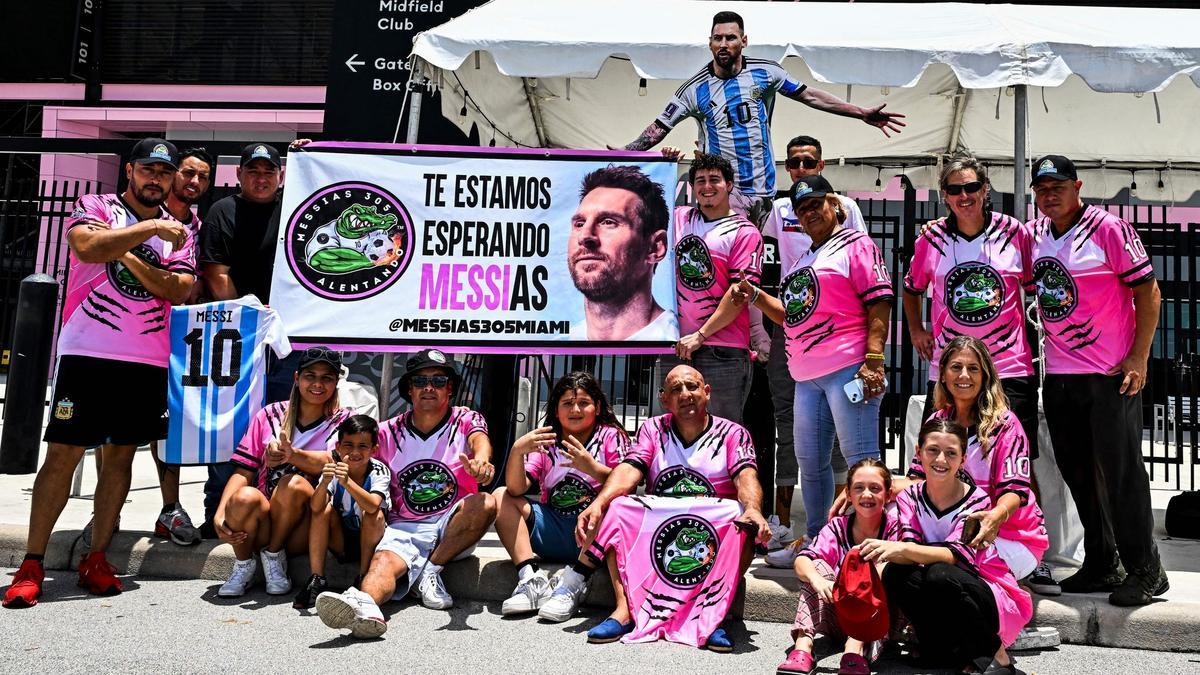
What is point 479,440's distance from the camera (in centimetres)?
456

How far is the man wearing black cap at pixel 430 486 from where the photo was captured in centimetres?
433

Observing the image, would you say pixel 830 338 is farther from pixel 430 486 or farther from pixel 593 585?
pixel 430 486

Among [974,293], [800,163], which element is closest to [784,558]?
[974,293]

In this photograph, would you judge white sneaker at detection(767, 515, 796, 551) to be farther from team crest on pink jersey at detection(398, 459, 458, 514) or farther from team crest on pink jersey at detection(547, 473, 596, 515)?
team crest on pink jersey at detection(398, 459, 458, 514)

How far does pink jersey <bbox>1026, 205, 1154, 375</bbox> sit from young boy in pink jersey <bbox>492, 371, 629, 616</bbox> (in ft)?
6.76

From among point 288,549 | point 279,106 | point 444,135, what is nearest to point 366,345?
point 288,549

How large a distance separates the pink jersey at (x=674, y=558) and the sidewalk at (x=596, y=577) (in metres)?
0.30

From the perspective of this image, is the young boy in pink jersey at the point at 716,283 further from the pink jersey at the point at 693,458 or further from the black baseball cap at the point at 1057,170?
the black baseball cap at the point at 1057,170

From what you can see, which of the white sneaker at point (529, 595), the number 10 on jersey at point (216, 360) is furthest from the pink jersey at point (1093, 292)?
the number 10 on jersey at point (216, 360)

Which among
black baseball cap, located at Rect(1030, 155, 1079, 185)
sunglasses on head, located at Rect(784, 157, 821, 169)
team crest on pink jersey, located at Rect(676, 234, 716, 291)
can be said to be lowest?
team crest on pink jersey, located at Rect(676, 234, 716, 291)

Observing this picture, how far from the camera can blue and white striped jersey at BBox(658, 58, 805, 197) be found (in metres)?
5.46

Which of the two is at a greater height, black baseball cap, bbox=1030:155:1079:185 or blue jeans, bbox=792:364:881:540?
black baseball cap, bbox=1030:155:1079:185

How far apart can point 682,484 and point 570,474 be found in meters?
0.57

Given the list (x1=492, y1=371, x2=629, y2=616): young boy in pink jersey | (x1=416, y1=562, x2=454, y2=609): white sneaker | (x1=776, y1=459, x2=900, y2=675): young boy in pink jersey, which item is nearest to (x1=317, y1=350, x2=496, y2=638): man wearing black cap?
(x1=416, y1=562, x2=454, y2=609): white sneaker
